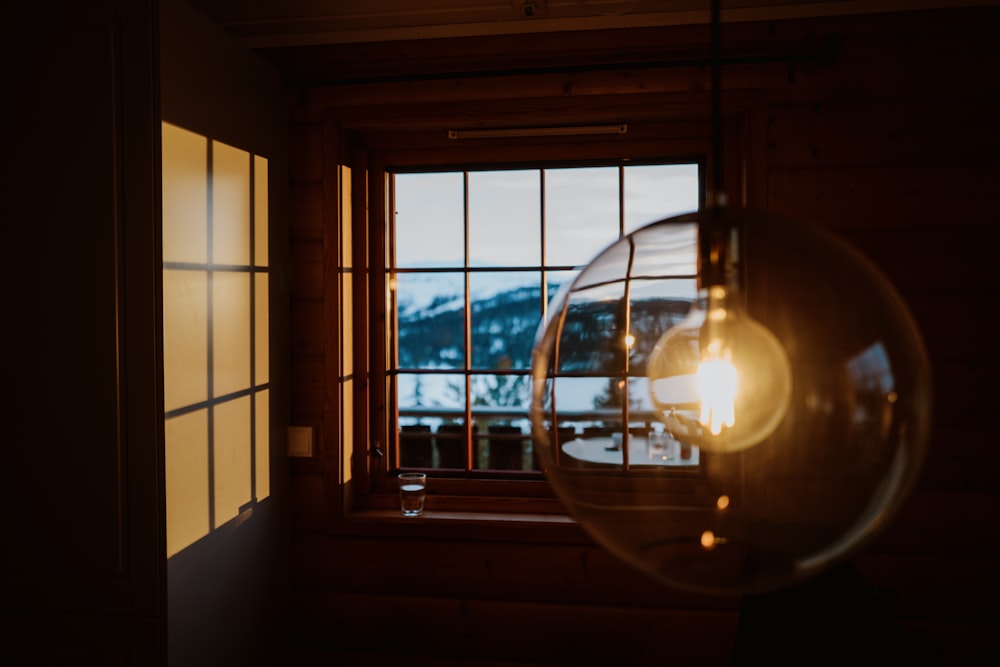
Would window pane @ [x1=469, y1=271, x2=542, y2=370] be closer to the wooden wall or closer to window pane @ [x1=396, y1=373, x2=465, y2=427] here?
window pane @ [x1=396, y1=373, x2=465, y2=427]

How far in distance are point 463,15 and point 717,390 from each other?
1.92m

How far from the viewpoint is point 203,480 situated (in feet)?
5.88

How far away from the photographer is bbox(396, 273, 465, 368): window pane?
2.38m

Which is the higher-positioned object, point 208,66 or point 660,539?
point 208,66

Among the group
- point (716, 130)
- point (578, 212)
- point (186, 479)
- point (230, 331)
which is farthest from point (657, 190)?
point (716, 130)

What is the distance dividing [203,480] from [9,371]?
1.66ft

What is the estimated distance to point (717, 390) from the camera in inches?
19.3

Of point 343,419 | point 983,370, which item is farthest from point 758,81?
point 343,419

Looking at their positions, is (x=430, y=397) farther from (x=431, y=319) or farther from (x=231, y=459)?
(x=231, y=459)

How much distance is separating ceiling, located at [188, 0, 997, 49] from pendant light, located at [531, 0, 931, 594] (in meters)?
1.77

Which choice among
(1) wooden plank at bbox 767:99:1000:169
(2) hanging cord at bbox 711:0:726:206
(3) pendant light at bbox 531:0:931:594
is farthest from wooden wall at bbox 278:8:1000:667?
(3) pendant light at bbox 531:0:931:594

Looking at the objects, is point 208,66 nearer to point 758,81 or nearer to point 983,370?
point 758,81

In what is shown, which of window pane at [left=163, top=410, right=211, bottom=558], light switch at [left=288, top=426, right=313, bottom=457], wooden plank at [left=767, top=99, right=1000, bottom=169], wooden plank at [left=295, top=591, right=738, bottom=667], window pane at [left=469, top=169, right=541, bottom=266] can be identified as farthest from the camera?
window pane at [left=469, top=169, right=541, bottom=266]

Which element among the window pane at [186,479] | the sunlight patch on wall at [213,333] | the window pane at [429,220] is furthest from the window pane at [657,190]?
the window pane at [186,479]
